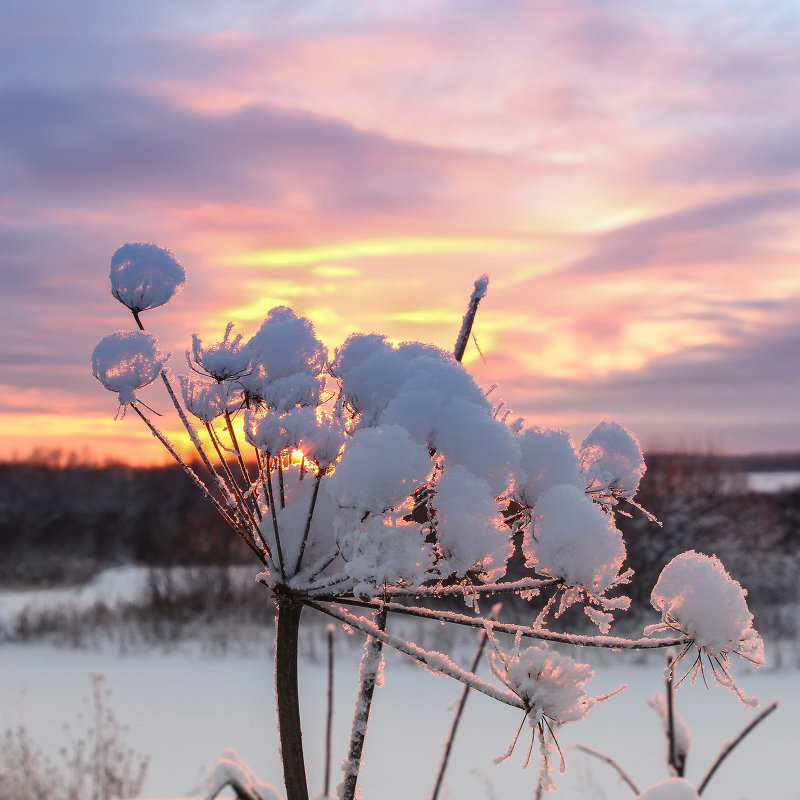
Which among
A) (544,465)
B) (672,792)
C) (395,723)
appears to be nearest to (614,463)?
(544,465)

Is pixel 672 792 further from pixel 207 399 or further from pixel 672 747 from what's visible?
pixel 207 399

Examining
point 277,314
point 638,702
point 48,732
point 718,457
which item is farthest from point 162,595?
point 277,314

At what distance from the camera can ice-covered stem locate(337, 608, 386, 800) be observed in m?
1.26

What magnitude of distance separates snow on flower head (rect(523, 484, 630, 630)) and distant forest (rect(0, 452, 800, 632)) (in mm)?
224

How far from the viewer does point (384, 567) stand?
1.08m

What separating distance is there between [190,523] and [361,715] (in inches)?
770

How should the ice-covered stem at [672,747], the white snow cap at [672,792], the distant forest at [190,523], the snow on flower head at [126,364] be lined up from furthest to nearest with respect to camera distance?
the distant forest at [190,523], the ice-covered stem at [672,747], the white snow cap at [672,792], the snow on flower head at [126,364]

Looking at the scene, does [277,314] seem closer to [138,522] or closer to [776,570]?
[776,570]

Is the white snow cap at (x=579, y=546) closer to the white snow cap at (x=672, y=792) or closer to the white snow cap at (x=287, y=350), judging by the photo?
the white snow cap at (x=287, y=350)

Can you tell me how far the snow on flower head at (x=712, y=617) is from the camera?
1.19 m

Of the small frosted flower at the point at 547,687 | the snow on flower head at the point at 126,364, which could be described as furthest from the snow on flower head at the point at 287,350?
the small frosted flower at the point at 547,687

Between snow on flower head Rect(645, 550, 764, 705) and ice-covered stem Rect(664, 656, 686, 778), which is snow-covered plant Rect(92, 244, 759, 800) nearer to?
snow on flower head Rect(645, 550, 764, 705)

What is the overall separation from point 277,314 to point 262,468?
30 centimetres

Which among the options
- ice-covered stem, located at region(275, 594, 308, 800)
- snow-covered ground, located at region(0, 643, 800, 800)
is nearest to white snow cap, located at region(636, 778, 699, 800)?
ice-covered stem, located at region(275, 594, 308, 800)
